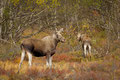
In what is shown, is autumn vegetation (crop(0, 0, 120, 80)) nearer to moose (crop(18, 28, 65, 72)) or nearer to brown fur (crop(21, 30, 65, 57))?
moose (crop(18, 28, 65, 72))

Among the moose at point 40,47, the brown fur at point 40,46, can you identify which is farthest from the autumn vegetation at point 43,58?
the brown fur at point 40,46

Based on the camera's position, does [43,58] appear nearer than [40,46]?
No

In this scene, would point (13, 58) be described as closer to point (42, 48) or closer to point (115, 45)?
point (42, 48)

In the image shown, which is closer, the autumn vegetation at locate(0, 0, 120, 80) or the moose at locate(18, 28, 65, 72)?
the autumn vegetation at locate(0, 0, 120, 80)

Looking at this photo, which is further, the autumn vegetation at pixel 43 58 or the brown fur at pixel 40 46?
the brown fur at pixel 40 46

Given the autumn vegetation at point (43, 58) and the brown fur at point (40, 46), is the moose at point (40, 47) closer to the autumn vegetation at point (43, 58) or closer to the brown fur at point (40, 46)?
the brown fur at point (40, 46)

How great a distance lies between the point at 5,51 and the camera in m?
14.2

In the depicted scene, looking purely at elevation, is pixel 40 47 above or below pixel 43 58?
above

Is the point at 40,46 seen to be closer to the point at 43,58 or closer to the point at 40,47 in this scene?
the point at 40,47

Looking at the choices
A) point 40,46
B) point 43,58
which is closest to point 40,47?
point 40,46

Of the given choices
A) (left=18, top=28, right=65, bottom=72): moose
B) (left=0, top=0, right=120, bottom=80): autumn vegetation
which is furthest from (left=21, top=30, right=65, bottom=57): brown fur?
(left=0, top=0, right=120, bottom=80): autumn vegetation

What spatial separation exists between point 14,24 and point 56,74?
6.37 metres

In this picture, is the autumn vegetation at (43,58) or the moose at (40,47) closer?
the autumn vegetation at (43,58)

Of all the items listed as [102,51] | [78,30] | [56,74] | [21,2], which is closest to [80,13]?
[78,30]
